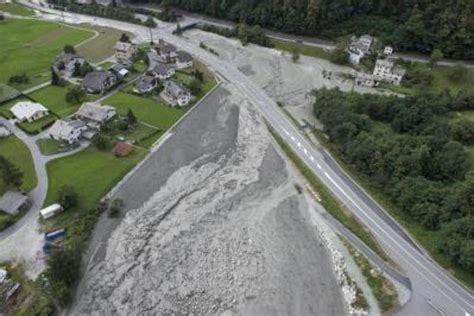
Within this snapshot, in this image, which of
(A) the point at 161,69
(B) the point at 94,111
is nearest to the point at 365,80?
(A) the point at 161,69

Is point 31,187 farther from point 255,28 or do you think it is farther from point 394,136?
point 255,28

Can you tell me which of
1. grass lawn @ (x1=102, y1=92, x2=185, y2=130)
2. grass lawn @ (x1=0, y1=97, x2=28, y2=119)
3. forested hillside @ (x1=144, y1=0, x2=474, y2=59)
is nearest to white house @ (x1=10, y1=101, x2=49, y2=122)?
grass lawn @ (x1=0, y1=97, x2=28, y2=119)

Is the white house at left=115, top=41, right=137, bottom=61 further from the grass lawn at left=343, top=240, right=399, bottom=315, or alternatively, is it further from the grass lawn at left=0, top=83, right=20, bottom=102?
the grass lawn at left=343, top=240, right=399, bottom=315

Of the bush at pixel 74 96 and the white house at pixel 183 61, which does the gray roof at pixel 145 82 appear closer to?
the white house at pixel 183 61

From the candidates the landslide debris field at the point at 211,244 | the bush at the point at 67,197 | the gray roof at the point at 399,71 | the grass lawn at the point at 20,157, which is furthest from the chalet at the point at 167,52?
the gray roof at the point at 399,71

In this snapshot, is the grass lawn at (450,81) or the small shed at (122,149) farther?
the grass lawn at (450,81)

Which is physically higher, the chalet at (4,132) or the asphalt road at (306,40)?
the asphalt road at (306,40)
